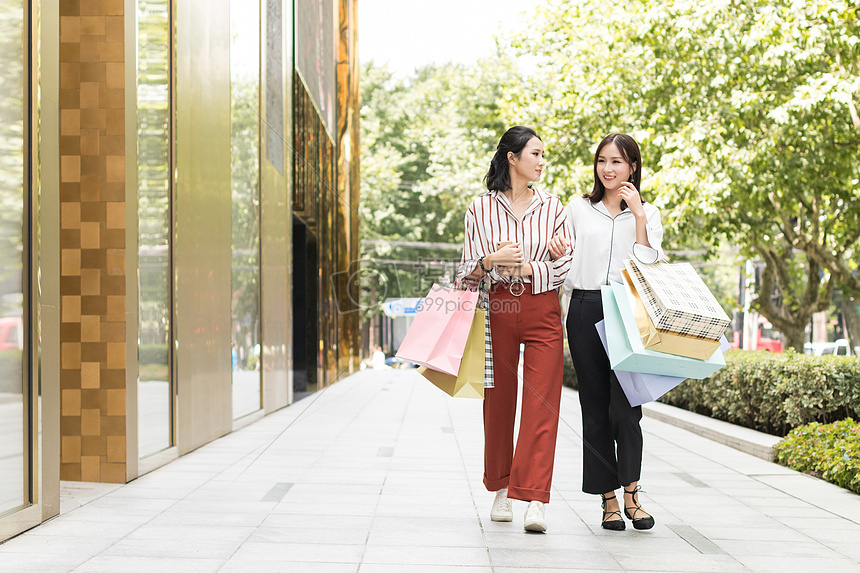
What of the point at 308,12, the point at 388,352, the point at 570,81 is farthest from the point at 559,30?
the point at 388,352

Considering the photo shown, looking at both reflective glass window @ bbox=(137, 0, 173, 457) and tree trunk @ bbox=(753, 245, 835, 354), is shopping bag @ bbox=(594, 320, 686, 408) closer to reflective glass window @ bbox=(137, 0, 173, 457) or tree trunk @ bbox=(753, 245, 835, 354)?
reflective glass window @ bbox=(137, 0, 173, 457)

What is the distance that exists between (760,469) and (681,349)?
3.51 metres

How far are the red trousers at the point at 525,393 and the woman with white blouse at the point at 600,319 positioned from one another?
0.14m

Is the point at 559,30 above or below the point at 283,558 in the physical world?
above

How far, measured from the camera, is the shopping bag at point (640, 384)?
13.8 ft

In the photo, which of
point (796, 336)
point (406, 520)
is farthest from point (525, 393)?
point (796, 336)

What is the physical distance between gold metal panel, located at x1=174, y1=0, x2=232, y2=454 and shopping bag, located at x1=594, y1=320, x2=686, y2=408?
3.77 meters

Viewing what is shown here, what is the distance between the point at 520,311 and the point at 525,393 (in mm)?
405

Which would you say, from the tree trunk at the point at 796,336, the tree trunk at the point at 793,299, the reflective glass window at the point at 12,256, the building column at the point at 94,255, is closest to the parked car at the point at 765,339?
the tree trunk at the point at 793,299

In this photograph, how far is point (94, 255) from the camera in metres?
5.57

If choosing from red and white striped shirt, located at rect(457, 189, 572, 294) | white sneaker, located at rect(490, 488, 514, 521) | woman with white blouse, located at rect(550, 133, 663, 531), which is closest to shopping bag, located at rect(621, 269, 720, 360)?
woman with white blouse, located at rect(550, 133, 663, 531)

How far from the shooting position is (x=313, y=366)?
15.1 meters

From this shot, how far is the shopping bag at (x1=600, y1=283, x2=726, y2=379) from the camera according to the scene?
4066 millimetres

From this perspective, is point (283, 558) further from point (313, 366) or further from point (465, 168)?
point (465, 168)
